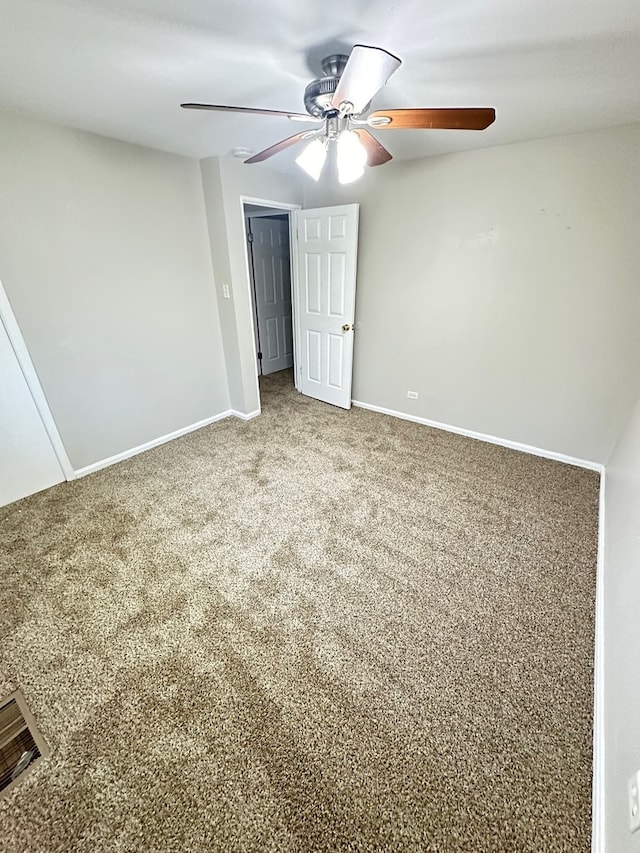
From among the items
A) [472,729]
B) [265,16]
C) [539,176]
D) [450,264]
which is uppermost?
[265,16]

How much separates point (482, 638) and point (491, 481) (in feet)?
4.25

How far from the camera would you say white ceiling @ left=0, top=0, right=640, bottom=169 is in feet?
3.63

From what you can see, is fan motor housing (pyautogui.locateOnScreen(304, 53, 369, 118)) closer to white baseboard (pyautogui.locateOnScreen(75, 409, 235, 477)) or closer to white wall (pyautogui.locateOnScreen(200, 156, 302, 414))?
white wall (pyautogui.locateOnScreen(200, 156, 302, 414))

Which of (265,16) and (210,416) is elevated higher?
(265,16)

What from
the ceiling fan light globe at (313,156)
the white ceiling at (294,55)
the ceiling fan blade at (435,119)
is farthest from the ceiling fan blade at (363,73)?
the ceiling fan light globe at (313,156)

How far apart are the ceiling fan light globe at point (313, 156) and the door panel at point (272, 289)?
270 centimetres

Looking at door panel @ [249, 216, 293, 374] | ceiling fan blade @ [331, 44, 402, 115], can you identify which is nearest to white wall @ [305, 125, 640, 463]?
door panel @ [249, 216, 293, 374]

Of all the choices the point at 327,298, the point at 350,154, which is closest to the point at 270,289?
the point at 327,298

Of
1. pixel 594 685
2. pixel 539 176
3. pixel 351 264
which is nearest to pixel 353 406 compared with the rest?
pixel 351 264

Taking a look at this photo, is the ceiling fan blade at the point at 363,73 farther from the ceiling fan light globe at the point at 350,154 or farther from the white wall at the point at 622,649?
the white wall at the point at 622,649

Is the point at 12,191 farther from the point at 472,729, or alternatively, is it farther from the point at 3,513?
the point at 472,729

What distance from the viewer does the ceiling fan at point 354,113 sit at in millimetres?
1078

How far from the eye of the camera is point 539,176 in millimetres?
2303

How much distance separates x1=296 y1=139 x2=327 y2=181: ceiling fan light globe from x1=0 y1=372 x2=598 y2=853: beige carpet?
1.94 metres
